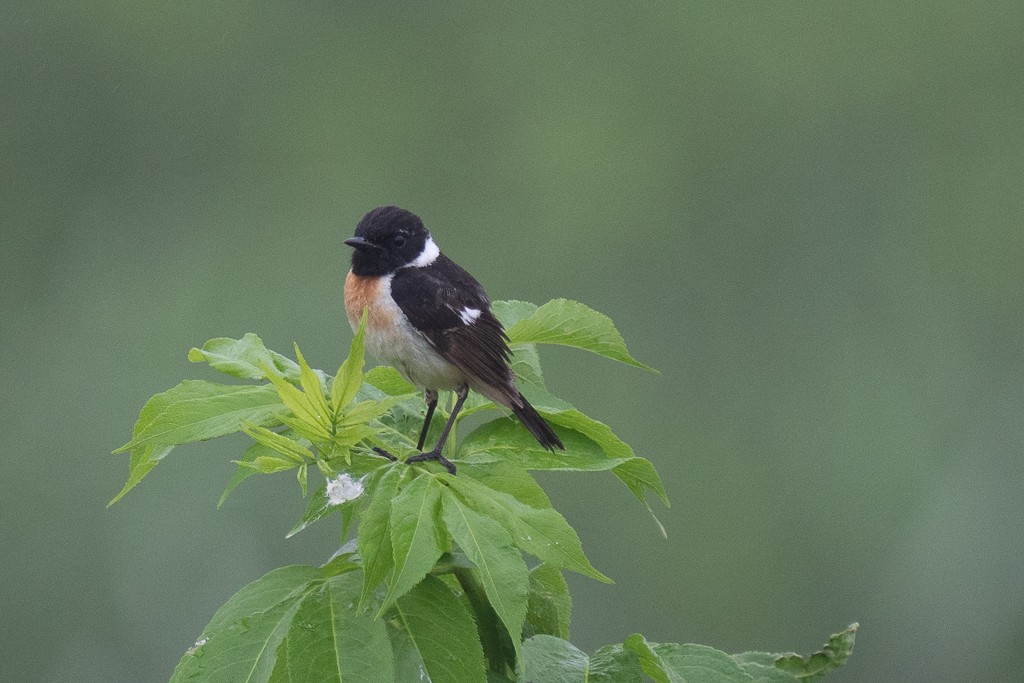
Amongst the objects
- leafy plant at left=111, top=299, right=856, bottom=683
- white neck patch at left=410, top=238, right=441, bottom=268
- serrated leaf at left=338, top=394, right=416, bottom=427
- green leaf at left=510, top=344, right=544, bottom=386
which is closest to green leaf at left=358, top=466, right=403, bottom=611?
leafy plant at left=111, top=299, right=856, bottom=683

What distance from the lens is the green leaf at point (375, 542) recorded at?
6.58 feet

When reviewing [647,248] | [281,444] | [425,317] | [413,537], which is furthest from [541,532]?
[647,248]

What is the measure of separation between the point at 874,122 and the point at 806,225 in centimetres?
164

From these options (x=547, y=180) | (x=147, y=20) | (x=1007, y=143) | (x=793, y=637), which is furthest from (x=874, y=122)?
(x=147, y=20)

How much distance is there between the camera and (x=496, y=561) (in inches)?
79.9

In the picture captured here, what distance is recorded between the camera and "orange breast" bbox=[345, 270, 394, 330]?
3639 millimetres

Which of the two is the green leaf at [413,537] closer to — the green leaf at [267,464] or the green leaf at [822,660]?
the green leaf at [267,464]

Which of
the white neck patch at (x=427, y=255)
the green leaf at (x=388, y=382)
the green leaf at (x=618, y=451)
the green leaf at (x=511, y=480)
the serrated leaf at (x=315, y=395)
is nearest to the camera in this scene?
the serrated leaf at (x=315, y=395)

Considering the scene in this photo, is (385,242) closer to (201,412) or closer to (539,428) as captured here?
(539,428)

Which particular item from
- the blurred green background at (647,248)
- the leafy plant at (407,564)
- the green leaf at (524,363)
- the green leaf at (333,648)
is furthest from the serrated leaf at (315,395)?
the blurred green background at (647,248)

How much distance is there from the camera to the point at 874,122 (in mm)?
11773

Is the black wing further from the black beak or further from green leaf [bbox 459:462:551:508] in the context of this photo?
green leaf [bbox 459:462:551:508]

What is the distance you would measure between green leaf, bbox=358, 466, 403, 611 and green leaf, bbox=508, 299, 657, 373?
668 millimetres

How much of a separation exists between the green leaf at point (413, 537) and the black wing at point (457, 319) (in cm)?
76
